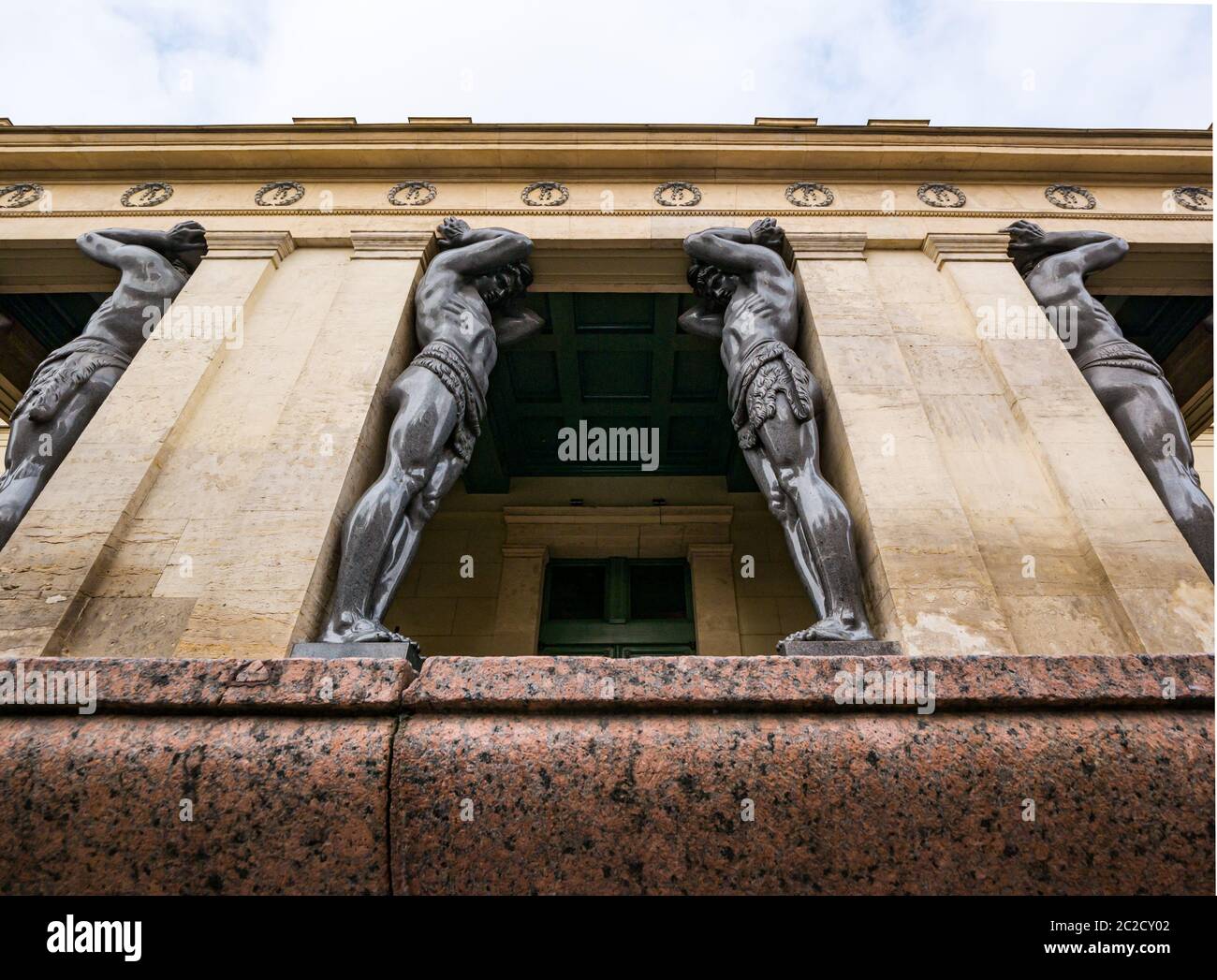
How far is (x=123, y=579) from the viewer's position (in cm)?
512

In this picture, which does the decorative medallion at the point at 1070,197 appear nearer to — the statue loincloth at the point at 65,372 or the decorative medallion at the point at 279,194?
the decorative medallion at the point at 279,194

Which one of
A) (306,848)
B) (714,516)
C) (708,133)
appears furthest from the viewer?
(714,516)

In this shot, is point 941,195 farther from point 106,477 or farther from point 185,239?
point 106,477

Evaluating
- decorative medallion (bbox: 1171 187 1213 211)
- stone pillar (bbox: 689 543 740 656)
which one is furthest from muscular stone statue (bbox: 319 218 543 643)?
decorative medallion (bbox: 1171 187 1213 211)

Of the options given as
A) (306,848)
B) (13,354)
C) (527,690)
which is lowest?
(306,848)

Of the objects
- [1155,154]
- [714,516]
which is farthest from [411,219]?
Answer: [1155,154]

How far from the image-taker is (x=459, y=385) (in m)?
6.43

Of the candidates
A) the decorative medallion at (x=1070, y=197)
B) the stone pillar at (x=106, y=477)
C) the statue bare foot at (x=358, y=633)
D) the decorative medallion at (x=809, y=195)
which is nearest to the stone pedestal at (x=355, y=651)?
the statue bare foot at (x=358, y=633)

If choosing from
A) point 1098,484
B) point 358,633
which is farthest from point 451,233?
point 1098,484

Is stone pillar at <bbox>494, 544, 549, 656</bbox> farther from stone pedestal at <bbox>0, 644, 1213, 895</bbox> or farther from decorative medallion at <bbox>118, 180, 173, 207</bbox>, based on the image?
stone pedestal at <bbox>0, 644, 1213, 895</bbox>

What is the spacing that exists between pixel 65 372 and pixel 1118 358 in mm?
10715

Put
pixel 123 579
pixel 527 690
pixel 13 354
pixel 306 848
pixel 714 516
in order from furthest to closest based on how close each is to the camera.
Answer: pixel 714 516
pixel 13 354
pixel 123 579
pixel 527 690
pixel 306 848
